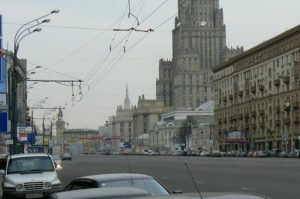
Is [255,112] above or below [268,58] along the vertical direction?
below

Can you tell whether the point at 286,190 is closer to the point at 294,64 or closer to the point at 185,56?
the point at 294,64

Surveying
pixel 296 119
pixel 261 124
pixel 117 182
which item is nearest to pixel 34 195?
pixel 117 182

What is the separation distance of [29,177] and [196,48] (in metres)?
176

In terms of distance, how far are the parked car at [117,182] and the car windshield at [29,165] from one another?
10.9 meters

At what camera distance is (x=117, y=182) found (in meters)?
10.3

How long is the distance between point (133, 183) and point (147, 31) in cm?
1724

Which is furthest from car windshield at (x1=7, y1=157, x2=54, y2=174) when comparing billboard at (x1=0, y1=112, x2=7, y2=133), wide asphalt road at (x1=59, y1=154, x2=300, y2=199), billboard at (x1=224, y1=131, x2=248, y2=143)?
billboard at (x1=224, y1=131, x2=248, y2=143)

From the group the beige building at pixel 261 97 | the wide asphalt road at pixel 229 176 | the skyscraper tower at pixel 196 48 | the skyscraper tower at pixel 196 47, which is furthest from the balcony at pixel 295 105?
the skyscraper tower at pixel 196 48

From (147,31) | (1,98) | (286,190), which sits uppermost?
(147,31)

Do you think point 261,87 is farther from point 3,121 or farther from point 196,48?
point 3,121

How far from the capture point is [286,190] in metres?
22.9

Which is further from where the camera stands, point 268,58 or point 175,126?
point 175,126

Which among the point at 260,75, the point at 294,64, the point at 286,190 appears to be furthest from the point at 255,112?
the point at 286,190

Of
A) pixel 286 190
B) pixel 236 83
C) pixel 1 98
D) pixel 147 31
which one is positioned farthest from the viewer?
pixel 236 83
